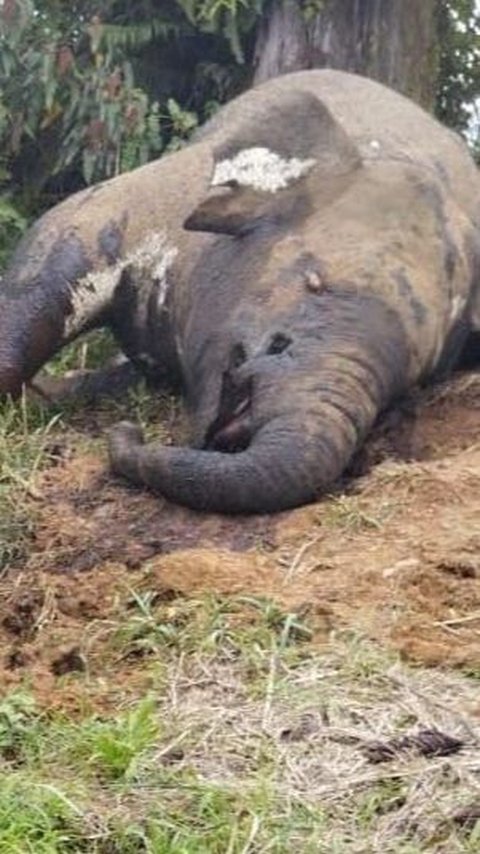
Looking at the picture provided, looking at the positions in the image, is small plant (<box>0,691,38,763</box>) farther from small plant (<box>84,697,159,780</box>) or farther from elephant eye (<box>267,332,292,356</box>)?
elephant eye (<box>267,332,292,356</box>)

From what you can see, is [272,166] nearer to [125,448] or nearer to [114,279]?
[114,279]

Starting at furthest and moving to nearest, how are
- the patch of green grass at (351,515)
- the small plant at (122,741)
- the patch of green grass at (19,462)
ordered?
1. the patch of green grass at (19,462)
2. the patch of green grass at (351,515)
3. the small plant at (122,741)

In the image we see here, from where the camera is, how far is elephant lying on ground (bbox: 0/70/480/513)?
20.6 ft

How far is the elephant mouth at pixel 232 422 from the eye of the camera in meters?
6.50

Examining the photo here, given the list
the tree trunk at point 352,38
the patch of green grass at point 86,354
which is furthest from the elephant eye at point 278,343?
the tree trunk at point 352,38

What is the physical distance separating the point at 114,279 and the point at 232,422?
1.30 meters

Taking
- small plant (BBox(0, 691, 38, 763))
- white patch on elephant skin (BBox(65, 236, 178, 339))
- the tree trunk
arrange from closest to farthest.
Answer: small plant (BBox(0, 691, 38, 763)) → white patch on elephant skin (BBox(65, 236, 178, 339)) → the tree trunk

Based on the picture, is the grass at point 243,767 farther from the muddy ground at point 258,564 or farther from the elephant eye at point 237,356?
the elephant eye at point 237,356

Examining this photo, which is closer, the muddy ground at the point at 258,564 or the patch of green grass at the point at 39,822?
the patch of green grass at the point at 39,822

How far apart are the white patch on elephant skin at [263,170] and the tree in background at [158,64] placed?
202 centimetres

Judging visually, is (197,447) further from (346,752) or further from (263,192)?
(346,752)

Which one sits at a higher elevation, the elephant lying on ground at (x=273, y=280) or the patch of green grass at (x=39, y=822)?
the patch of green grass at (x=39, y=822)

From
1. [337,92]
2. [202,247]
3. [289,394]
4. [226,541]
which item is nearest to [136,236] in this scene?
[202,247]

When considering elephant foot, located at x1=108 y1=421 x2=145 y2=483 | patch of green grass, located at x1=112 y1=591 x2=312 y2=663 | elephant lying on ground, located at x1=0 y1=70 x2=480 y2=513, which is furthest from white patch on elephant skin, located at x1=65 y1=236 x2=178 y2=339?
patch of green grass, located at x1=112 y1=591 x2=312 y2=663
